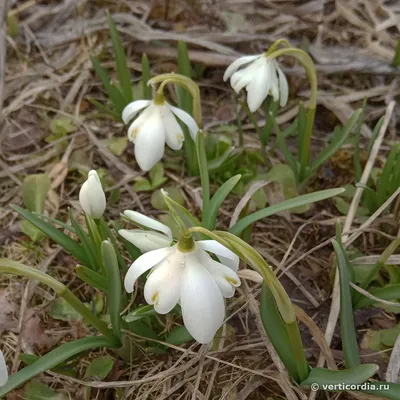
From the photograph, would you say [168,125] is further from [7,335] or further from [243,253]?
[7,335]

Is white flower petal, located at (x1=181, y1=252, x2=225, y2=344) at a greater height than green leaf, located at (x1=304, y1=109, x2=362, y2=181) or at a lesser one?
greater

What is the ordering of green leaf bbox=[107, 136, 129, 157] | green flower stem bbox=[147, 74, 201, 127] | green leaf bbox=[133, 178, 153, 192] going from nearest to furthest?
green flower stem bbox=[147, 74, 201, 127]
green leaf bbox=[133, 178, 153, 192]
green leaf bbox=[107, 136, 129, 157]

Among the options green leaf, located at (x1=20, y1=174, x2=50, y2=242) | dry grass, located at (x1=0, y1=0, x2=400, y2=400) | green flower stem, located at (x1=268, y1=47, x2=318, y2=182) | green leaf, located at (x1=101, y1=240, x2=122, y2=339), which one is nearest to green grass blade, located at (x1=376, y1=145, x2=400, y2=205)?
dry grass, located at (x1=0, y1=0, x2=400, y2=400)

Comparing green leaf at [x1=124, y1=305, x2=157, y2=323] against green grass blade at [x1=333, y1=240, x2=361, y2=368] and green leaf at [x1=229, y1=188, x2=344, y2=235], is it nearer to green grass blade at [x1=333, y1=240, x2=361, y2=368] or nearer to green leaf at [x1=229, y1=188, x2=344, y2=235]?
green leaf at [x1=229, y1=188, x2=344, y2=235]

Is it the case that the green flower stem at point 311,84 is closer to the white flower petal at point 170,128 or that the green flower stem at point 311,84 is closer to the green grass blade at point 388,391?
the white flower petal at point 170,128

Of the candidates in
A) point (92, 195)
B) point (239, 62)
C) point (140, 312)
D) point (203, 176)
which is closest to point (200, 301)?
point (140, 312)

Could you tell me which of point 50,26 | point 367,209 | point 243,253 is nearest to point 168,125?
point 243,253
